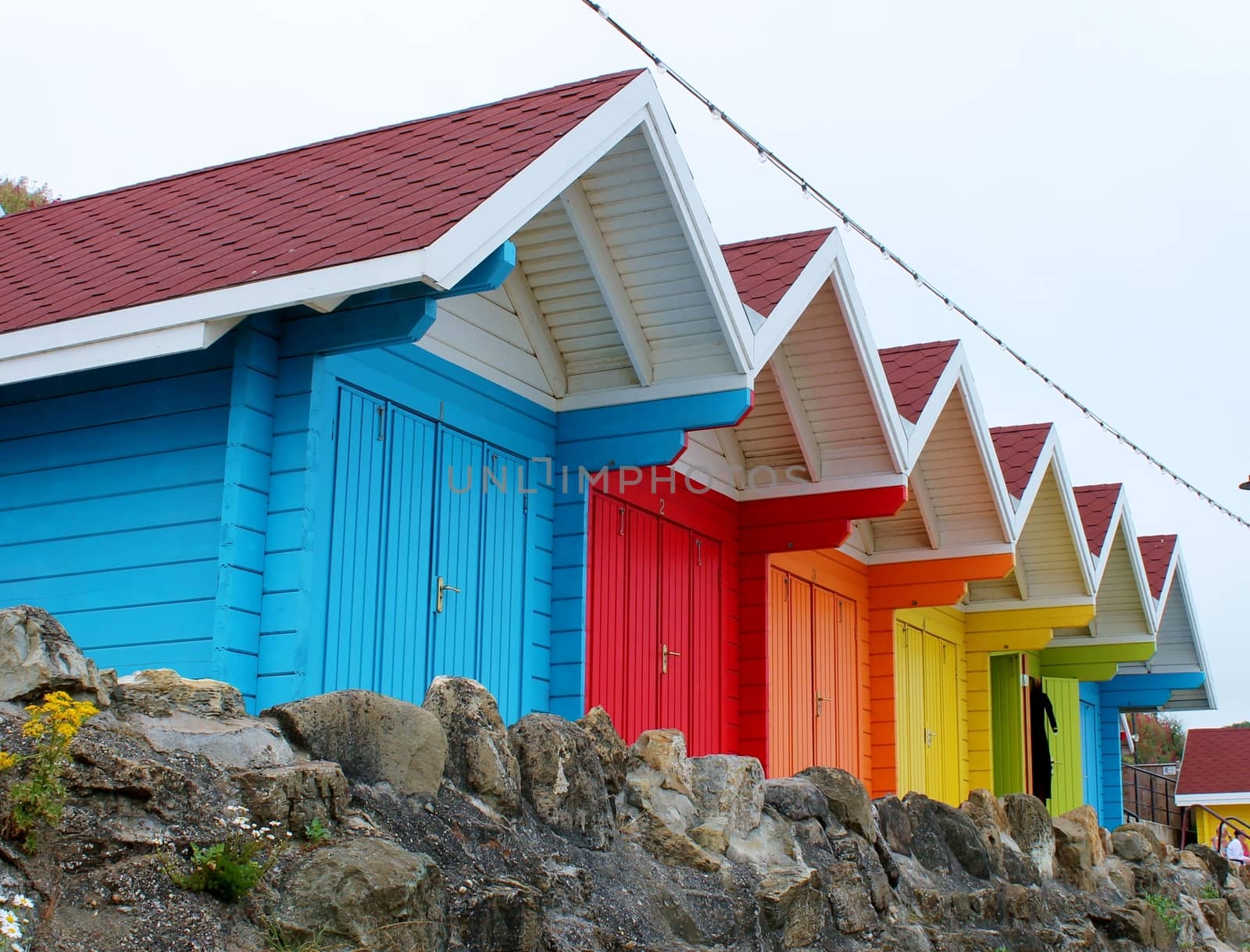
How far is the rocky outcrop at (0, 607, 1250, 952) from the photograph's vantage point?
4.76 metres

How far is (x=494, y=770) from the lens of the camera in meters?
6.47

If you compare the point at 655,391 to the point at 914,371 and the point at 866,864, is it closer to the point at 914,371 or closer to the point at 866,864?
the point at 866,864

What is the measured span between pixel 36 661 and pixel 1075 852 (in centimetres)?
939

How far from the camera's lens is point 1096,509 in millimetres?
17328

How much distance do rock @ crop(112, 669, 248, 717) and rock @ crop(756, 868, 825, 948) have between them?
2836mm

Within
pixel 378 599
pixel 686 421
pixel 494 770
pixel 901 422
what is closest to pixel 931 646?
pixel 901 422

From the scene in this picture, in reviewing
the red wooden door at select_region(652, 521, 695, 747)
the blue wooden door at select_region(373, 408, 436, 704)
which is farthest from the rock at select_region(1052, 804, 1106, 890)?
the blue wooden door at select_region(373, 408, 436, 704)

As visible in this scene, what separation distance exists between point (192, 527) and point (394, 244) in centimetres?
191

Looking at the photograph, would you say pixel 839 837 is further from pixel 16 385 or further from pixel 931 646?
pixel 931 646

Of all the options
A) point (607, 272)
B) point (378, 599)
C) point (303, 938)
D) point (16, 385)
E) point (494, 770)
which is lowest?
point (303, 938)

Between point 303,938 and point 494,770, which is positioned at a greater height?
point 494,770

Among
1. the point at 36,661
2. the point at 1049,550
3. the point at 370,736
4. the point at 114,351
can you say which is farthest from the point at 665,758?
the point at 1049,550

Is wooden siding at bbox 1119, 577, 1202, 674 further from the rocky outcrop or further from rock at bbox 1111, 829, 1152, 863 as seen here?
the rocky outcrop

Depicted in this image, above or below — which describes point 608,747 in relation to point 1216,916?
above
